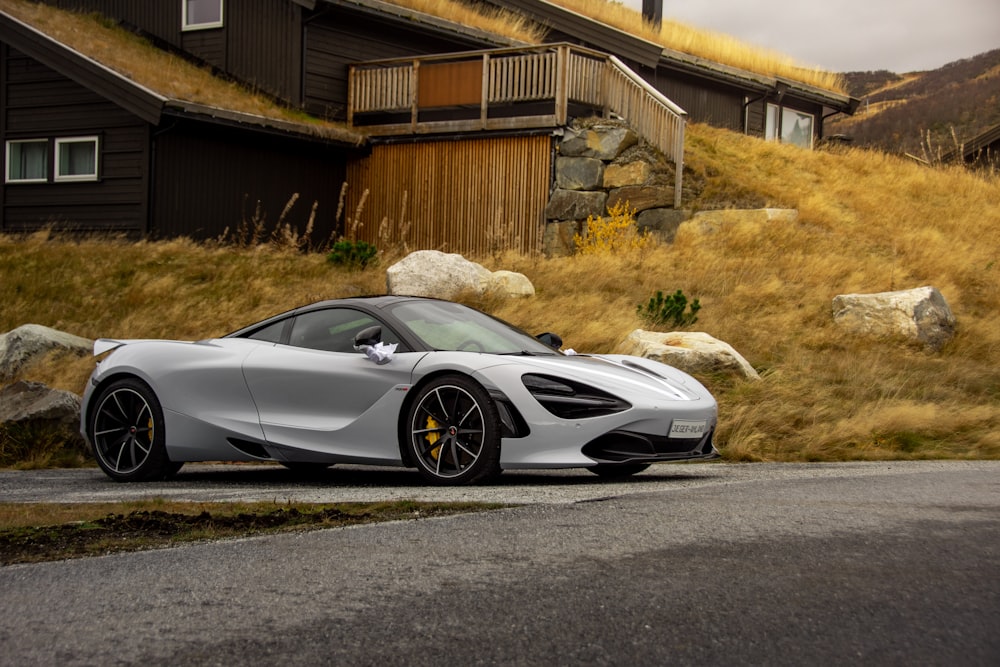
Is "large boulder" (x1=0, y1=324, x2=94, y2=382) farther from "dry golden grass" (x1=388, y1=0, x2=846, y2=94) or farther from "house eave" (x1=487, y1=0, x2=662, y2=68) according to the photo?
"house eave" (x1=487, y1=0, x2=662, y2=68)

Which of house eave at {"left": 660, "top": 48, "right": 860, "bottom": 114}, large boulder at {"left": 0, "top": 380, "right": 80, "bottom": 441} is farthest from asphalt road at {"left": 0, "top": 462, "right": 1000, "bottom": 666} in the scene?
house eave at {"left": 660, "top": 48, "right": 860, "bottom": 114}

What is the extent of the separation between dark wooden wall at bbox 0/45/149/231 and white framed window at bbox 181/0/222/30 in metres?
3.74

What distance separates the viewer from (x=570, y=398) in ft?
25.1

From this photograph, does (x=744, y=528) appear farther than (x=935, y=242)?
No

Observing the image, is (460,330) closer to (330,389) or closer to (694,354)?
(330,389)

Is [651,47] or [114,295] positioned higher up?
[651,47]

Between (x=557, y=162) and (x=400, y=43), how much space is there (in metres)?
6.80

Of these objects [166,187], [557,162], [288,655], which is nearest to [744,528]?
[288,655]

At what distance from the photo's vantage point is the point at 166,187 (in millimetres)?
22531

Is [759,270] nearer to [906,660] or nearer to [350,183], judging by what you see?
[350,183]

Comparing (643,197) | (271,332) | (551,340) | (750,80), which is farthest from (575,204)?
(750,80)

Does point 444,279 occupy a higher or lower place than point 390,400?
higher

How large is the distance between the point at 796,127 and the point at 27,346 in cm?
3078

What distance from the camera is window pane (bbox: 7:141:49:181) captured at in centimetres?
2431
